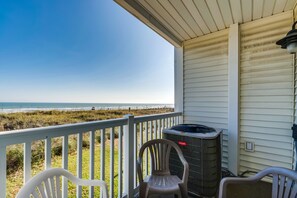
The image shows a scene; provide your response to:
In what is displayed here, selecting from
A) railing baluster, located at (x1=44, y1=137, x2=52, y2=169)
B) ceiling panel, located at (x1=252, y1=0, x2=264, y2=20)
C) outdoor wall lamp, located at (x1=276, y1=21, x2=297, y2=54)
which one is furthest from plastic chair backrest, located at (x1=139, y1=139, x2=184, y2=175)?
ceiling panel, located at (x1=252, y1=0, x2=264, y2=20)

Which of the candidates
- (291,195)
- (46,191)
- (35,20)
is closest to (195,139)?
(291,195)

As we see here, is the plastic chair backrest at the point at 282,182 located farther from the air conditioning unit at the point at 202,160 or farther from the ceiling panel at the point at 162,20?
the ceiling panel at the point at 162,20

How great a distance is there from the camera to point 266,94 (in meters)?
2.39

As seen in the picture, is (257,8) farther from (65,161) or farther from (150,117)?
(65,161)

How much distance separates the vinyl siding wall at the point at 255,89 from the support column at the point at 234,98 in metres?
0.09

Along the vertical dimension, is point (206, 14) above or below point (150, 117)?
above

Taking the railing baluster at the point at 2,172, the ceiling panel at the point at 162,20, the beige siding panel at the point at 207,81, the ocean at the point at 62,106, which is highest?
the ceiling panel at the point at 162,20

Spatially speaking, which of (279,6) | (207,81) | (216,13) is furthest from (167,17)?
(279,6)

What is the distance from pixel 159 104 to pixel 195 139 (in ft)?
57.2

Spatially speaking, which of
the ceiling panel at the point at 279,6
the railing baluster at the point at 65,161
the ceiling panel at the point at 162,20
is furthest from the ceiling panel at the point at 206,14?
the railing baluster at the point at 65,161

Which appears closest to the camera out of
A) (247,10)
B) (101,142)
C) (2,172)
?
(2,172)

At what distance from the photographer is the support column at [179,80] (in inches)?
129

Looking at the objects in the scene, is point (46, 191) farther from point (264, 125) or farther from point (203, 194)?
point (264, 125)

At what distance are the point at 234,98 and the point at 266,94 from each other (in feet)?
1.41
